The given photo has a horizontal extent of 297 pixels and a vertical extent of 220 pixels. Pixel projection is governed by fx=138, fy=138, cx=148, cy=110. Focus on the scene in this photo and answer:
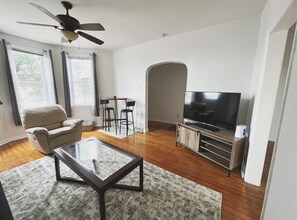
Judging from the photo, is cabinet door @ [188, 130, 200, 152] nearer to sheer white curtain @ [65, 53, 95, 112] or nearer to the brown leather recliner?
the brown leather recliner

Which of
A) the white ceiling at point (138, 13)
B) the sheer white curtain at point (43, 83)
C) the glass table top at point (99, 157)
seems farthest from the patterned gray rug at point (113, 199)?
the white ceiling at point (138, 13)

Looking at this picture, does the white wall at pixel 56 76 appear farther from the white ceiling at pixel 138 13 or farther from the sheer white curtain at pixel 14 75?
the white ceiling at pixel 138 13

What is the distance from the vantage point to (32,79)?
374 centimetres

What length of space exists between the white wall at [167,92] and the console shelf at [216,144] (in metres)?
2.10

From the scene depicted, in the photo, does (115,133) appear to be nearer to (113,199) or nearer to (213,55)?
(113,199)

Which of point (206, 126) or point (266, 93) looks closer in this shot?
point (266, 93)

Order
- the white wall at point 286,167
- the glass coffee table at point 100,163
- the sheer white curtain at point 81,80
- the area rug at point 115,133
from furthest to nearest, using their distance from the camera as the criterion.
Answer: the sheer white curtain at point 81,80, the area rug at point 115,133, the glass coffee table at point 100,163, the white wall at point 286,167

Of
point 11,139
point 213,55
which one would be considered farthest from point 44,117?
point 213,55

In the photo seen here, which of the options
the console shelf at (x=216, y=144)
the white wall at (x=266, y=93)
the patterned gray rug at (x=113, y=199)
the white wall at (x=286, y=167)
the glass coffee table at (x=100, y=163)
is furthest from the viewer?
the console shelf at (x=216, y=144)

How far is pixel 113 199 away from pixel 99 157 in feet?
1.86

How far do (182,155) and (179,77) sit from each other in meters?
2.89

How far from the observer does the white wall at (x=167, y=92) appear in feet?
15.8

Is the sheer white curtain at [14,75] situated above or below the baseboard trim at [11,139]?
above

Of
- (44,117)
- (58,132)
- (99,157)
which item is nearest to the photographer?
(99,157)
